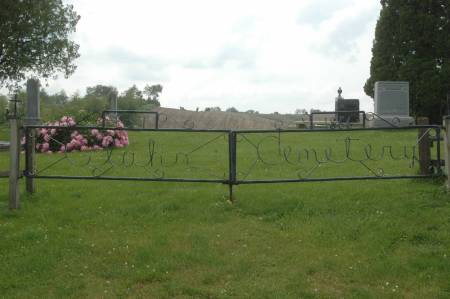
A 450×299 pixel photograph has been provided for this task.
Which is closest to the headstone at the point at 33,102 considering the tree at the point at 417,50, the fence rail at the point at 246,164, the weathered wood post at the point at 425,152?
the fence rail at the point at 246,164

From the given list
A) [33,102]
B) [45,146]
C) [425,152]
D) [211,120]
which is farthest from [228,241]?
[211,120]

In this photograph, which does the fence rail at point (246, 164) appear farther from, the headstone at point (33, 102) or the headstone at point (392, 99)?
the headstone at point (392, 99)

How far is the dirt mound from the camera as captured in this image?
2398 centimetres

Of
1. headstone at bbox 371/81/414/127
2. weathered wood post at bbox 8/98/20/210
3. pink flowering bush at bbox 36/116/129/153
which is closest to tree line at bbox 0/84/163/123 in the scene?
pink flowering bush at bbox 36/116/129/153

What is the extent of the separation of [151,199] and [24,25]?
21.3 m

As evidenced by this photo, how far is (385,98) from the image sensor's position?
836 inches

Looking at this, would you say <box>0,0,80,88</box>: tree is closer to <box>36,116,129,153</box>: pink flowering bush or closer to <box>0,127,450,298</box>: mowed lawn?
<box>36,116,129,153</box>: pink flowering bush

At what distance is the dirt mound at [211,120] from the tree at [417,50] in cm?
794

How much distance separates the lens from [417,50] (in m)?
26.9

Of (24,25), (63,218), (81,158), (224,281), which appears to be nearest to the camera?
(224,281)

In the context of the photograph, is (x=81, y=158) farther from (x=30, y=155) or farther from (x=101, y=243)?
(x=101, y=243)

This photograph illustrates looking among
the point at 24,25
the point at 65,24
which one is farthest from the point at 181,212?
the point at 65,24

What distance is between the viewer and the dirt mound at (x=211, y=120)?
23984mm

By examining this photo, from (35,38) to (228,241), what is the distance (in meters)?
24.8
